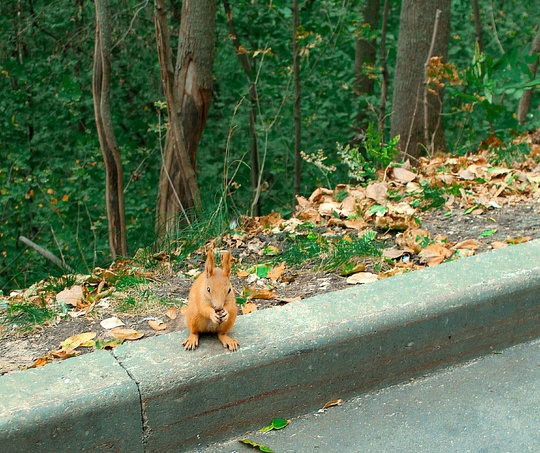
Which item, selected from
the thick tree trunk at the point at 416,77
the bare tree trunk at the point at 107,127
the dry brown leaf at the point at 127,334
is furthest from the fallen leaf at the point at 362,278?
the thick tree trunk at the point at 416,77

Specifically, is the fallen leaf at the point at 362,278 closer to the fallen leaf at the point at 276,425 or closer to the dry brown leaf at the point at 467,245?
the dry brown leaf at the point at 467,245

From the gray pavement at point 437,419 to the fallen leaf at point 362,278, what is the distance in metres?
0.77

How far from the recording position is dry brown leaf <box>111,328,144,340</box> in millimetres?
3445

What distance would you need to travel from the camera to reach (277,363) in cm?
305

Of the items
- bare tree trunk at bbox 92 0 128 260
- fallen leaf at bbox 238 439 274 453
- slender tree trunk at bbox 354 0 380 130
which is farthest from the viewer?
slender tree trunk at bbox 354 0 380 130

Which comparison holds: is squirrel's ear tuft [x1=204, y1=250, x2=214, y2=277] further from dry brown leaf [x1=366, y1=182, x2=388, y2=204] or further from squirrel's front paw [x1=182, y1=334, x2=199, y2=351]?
dry brown leaf [x1=366, y1=182, x2=388, y2=204]

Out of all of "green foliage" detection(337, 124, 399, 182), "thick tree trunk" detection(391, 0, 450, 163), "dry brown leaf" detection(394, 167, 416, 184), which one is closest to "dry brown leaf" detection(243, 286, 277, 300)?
"green foliage" detection(337, 124, 399, 182)

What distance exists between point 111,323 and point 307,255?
1341 mm

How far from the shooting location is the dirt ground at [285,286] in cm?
348

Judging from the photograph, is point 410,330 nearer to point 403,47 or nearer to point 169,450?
point 169,450

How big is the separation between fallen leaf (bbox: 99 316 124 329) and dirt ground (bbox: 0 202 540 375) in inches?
1.0

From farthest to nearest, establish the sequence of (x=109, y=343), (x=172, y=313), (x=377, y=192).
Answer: (x=377, y=192) → (x=172, y=313) → (x=109, y=343)

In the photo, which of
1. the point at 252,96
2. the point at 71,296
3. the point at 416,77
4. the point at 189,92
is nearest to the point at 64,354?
the point at 71,296

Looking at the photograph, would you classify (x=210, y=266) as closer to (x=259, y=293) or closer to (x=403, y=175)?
(x=259, y=293)
